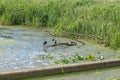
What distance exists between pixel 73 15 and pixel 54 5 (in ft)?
6.43

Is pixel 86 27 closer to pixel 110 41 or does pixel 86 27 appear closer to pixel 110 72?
pixel 110 41

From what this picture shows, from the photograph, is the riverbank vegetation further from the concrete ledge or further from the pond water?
the concrete ledge

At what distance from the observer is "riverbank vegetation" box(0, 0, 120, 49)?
11469mm

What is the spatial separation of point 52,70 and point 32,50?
153 inches

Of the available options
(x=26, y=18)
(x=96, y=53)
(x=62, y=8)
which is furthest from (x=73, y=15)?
(x=96, y=53)

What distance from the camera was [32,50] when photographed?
10391 mm

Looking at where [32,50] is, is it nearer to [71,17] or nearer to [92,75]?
[71,17]

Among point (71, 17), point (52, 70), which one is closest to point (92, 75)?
point (52, 70)

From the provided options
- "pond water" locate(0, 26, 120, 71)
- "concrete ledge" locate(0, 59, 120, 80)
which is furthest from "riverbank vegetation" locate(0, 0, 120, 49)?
"concrete ledge" locate(0, 59, 120, 80)

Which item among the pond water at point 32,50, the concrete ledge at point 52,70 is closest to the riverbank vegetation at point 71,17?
the pond water at point 32,50

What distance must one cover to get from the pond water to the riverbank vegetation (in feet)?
1.47

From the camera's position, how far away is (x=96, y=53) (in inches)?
392

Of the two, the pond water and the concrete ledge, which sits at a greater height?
the concrete ledge

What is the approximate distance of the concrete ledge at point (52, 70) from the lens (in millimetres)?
6168
